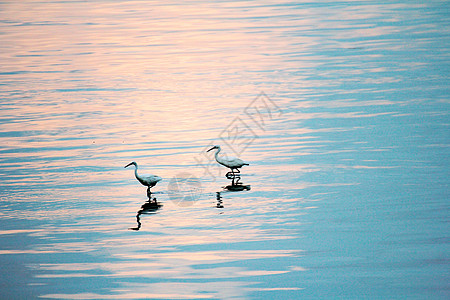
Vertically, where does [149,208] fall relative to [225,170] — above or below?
below

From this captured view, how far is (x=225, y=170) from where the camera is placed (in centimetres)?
1802

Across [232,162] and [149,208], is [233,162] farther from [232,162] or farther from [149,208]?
[149,208]

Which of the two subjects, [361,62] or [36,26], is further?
[36,26]

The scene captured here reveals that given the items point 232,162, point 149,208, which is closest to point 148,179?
point 149,208

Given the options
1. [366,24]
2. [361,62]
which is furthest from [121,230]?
[366,24]

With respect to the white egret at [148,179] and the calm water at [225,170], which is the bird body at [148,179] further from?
the calm water at [225,170]

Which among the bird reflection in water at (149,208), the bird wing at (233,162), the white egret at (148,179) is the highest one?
the bird wing at (233,162)

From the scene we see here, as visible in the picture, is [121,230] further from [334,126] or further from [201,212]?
[334,126]

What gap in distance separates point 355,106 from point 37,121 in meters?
10.1

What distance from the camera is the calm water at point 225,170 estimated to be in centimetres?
1177

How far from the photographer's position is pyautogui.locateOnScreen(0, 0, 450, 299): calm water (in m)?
11.8

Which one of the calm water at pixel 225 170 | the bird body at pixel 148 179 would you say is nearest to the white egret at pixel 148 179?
the bird body at pixel 148 179

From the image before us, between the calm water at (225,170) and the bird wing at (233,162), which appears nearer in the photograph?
the calm water at (225,170)

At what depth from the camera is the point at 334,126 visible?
21.2 meters
